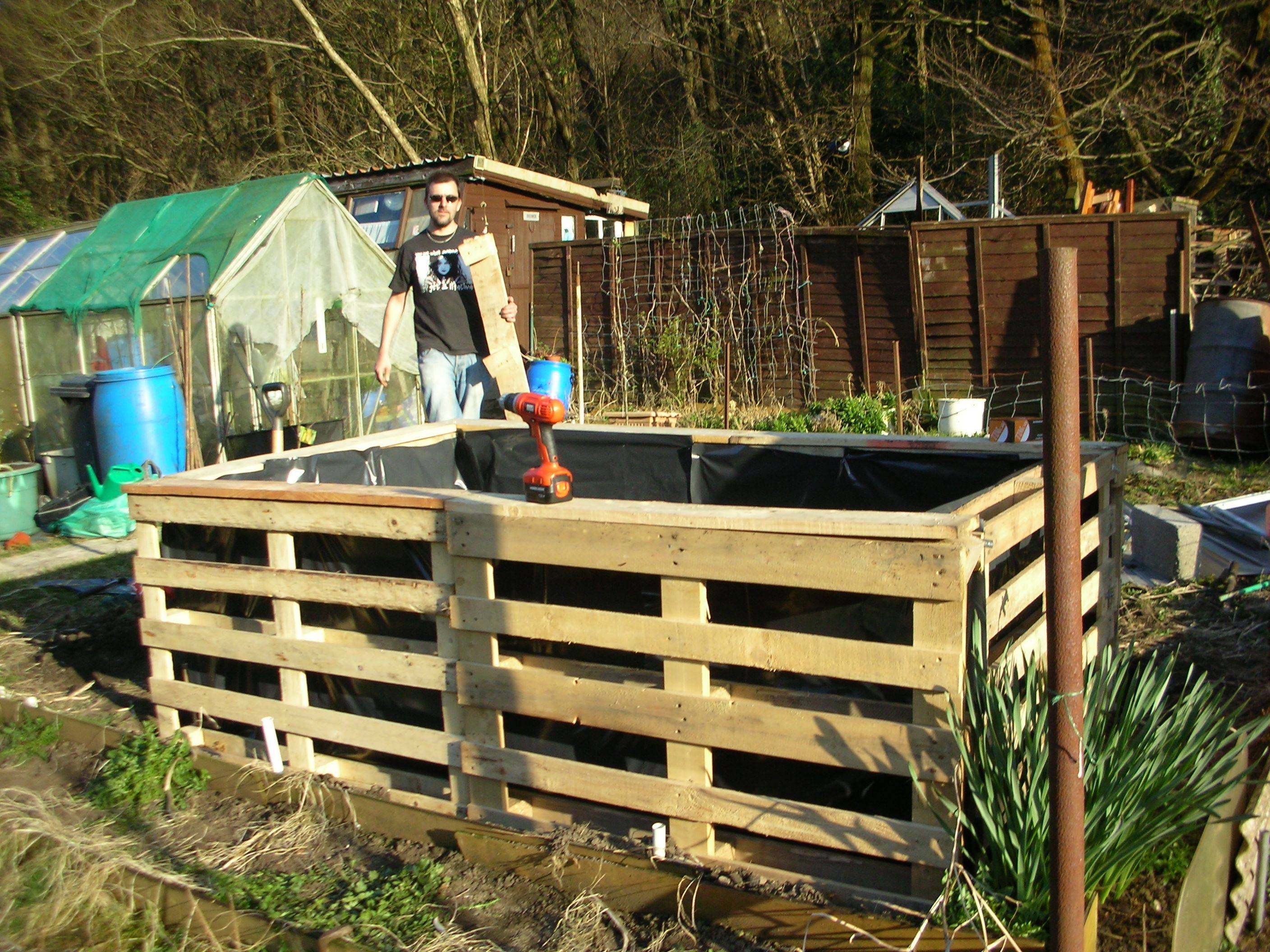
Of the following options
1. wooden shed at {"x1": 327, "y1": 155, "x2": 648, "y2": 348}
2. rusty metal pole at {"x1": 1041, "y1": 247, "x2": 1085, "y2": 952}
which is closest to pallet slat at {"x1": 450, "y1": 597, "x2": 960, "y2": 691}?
rusty metal pole at {"x1": 1041, "y1": 247, "x2": 1085, "y2": 952}

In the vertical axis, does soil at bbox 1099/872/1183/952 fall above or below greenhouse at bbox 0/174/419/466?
below

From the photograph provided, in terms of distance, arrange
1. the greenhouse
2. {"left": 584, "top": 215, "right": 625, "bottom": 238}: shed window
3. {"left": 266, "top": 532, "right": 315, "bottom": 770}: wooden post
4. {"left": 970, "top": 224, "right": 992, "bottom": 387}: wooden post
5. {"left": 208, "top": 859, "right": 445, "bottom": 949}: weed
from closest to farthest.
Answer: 1. {"left": 208, "top": 859, "right": 445, "bottom": 949}: weed
2. {"left": 266, "top": 532, "right": 315, "bottom": 770}: wooden post
3. the greenhouse
4. {"left": 970, "top": 224, "right": 992, "bottom": 387}: wooden post
5. {"left": 584, "top": 215, "right": 625, "bottom": 238}: shed window

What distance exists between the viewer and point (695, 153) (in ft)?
68.3

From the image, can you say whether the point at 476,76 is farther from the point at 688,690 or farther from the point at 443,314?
the point at 688,690

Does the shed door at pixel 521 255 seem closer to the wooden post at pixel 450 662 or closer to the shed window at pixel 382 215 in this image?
the shed window at pixel 382 215

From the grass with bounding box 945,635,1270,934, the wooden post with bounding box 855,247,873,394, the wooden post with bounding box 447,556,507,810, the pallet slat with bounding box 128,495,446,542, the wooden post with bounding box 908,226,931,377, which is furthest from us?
the wooden post with bounding box 855,247,873,394

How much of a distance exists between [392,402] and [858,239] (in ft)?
20.1

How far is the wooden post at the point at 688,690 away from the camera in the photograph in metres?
2.82

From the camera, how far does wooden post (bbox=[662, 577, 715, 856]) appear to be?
282 cm

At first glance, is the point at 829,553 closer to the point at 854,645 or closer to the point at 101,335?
the point at 854,645

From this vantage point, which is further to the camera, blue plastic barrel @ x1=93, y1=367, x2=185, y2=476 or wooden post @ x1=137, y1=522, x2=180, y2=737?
blue plastic barrel @ x1=93, y1=367, x2=185, y2=476

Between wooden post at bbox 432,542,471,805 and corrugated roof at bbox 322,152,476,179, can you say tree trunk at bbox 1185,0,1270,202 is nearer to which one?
corrugated roof at bbox 322,152,476,179

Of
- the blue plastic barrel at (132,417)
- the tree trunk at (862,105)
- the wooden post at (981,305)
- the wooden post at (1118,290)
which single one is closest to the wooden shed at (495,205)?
the tree trunk at (862,105)

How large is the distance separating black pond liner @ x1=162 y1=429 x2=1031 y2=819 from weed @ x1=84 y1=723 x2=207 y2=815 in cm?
33
